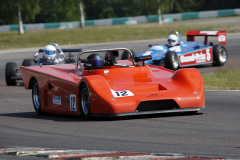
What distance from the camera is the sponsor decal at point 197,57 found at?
66.3 ft

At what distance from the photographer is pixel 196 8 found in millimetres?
95625

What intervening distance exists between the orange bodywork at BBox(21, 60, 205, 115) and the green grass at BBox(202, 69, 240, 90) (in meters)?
3.47

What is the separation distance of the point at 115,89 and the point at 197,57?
1152 cm

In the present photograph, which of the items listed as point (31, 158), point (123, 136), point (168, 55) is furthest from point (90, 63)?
point (168, 55)

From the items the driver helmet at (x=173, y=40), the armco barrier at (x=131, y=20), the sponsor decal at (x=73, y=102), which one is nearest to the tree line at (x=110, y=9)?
the armco barrier at (x=131, y=20)

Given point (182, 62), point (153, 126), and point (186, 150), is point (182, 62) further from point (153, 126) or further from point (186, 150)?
point (186, 150)

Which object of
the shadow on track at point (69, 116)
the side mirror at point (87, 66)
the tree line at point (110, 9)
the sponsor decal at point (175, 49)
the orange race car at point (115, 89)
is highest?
the side mirror at point (87, 66)

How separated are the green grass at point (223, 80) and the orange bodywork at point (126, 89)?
3.47 m

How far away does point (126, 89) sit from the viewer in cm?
944

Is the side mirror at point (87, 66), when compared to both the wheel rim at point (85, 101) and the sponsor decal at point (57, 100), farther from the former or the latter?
the wheel rim at point (85, 101)

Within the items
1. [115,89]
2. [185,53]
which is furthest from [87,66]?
[185,53]

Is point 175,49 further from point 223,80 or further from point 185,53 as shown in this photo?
point 223,80

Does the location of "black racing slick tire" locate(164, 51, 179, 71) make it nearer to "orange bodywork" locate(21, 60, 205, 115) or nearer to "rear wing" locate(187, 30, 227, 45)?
"rear wing" locate(187, 30, 227, 45)

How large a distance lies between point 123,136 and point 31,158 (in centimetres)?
161
